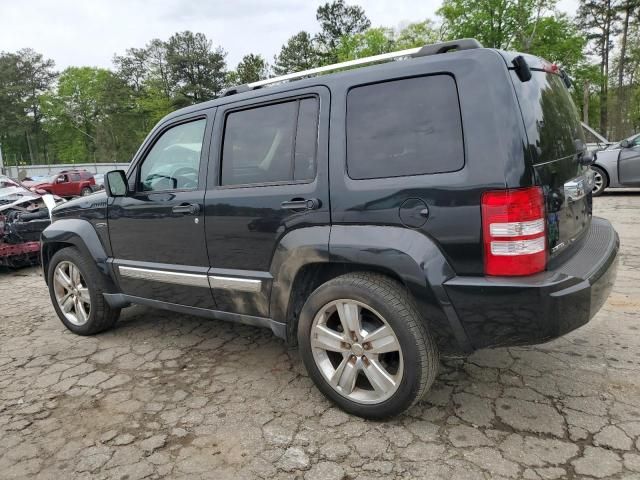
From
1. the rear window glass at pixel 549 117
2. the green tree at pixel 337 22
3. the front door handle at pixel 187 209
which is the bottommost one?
the front door handle at pixel 187 209

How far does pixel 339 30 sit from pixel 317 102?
196ft

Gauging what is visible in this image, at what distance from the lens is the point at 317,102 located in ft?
8.96

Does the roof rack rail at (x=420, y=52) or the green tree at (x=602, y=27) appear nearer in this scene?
the roof rack rail at (x=420, y=52)

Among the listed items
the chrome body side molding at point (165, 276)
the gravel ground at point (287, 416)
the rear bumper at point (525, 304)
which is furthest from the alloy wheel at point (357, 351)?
the chrome body side molding at point (165, 276)

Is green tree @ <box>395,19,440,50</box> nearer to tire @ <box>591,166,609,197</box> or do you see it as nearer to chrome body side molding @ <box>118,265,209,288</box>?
tire @ <box>591,166,609,197</box>

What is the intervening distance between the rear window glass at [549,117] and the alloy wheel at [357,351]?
115cm

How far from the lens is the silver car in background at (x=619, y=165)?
9.66m

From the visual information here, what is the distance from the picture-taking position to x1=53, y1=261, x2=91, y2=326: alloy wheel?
4.12m

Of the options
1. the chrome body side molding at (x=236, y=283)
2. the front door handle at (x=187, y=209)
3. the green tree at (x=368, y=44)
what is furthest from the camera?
the green tree at (x=368, y=44)

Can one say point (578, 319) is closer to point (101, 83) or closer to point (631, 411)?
point (631, 411)

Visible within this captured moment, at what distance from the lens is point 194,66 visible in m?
57.8

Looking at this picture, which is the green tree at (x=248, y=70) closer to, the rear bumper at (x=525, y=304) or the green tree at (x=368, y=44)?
the green tree at (x=368, y=44)

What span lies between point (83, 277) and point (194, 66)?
59494mm

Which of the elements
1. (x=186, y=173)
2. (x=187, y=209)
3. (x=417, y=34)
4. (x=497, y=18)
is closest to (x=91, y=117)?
(x=417, y=34)
